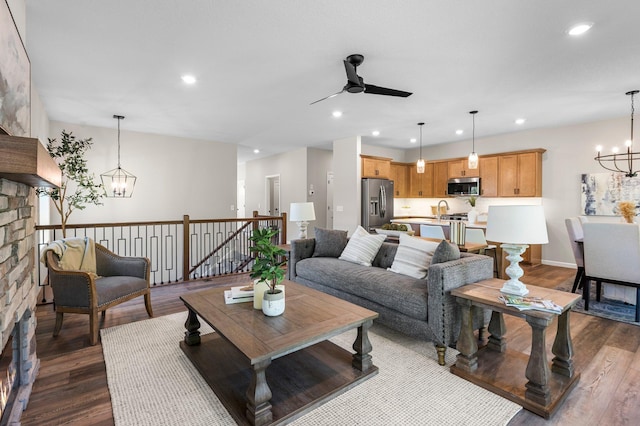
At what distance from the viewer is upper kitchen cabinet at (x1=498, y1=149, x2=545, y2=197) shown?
6.06 meters

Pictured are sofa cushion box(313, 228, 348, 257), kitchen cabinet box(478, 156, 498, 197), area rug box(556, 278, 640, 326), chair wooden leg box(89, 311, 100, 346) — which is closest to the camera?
chair wooden leg box(89, 311, 100, 346)

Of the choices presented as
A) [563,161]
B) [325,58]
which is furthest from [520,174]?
[325,58]

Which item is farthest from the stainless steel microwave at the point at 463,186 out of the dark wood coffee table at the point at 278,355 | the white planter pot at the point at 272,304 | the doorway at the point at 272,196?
the white planter pot at the point at 272,304

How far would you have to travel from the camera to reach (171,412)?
189cm

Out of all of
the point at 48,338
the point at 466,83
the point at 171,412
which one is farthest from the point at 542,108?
the point at 48,338

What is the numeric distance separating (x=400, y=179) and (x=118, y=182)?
620cm

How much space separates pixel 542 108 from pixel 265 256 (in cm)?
483

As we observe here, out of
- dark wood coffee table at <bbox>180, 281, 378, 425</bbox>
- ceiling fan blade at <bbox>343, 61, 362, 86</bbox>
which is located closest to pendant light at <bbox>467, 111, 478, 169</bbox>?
ceiling fan blade at <bbox>343, 61, 362, 86</bbox>

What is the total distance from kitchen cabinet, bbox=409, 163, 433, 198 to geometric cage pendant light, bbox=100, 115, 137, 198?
6.34 m

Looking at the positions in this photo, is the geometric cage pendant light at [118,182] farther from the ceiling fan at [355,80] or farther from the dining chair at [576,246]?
the dining chair at [576,246]

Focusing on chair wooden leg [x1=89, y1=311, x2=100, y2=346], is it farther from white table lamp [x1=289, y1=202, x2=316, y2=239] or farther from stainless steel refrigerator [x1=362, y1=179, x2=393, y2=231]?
stainless steel refrigerator [x1=362, y1=179, x2=393, y2=231]

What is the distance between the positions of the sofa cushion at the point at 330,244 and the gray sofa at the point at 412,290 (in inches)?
17.9

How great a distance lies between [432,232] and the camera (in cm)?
473

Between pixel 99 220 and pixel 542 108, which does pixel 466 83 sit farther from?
pixel 99 220
